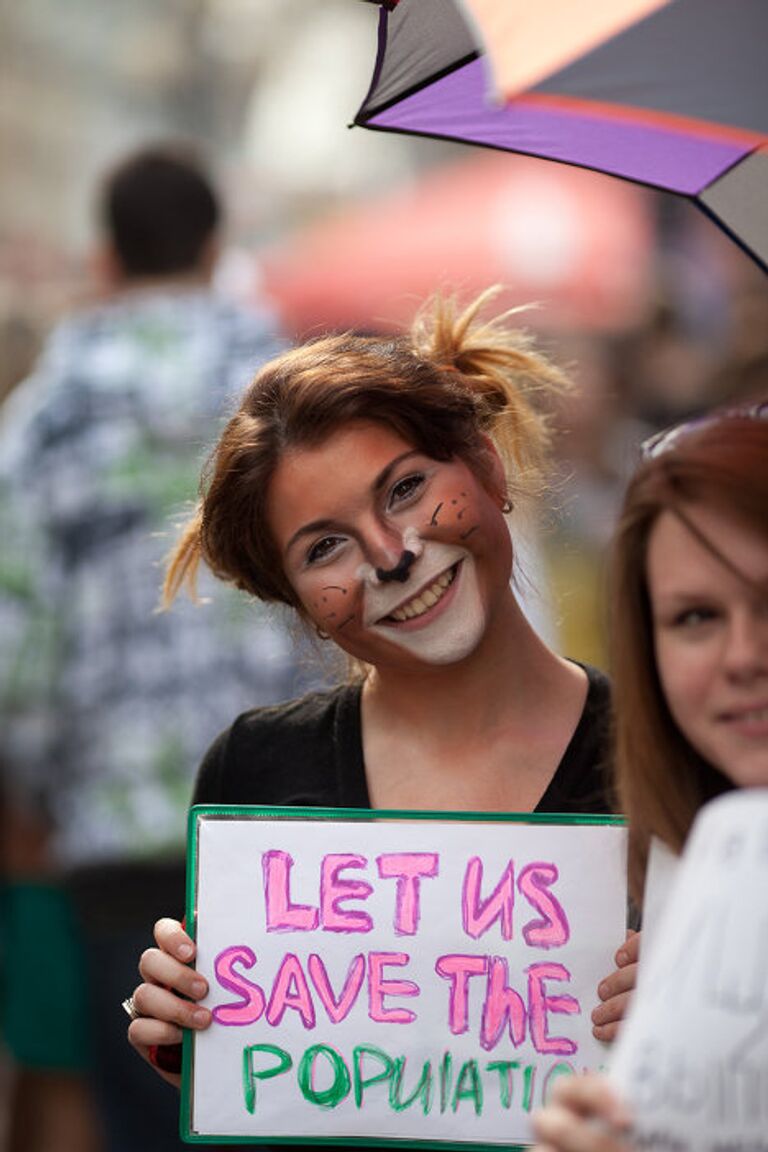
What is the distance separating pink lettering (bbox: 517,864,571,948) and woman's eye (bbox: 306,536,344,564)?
443mm

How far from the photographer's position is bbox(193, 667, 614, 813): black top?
2.59 m

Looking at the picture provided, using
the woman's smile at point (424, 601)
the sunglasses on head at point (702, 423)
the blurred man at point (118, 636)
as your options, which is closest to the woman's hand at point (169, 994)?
the woman's smile at point (424, 601)

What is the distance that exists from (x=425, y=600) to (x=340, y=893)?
36cm

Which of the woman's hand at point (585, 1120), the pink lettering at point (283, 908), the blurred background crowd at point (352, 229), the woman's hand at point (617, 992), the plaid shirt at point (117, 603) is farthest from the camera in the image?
the blurred background crowd at point (352, 229)

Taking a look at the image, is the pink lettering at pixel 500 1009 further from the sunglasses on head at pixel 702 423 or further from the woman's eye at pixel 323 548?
the sunglasses on head at pixel 702 423

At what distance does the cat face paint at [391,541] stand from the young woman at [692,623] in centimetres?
31

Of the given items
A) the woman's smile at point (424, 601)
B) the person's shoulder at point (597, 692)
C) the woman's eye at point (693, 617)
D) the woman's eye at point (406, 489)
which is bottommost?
the person's shoulder at point (597, 692)

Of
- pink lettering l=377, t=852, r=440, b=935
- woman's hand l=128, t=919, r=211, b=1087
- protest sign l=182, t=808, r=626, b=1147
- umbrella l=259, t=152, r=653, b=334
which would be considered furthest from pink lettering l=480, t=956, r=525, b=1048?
umbrella l=259, t=152, r=653, b=334

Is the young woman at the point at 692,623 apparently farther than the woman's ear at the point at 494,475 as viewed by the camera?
No

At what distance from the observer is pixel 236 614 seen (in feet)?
13.9

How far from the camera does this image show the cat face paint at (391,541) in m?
2.55

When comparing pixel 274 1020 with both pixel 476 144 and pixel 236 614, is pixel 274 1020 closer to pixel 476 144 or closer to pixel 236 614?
pixel 476 144

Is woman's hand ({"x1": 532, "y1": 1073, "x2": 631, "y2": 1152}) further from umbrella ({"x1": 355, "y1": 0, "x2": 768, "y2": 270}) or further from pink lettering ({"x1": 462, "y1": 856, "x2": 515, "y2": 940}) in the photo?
umbrella ({"x1": 355, "y1": 0, "x2": 768, "y2": 270})

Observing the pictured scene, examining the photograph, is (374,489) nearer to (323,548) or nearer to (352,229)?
(323,548)
